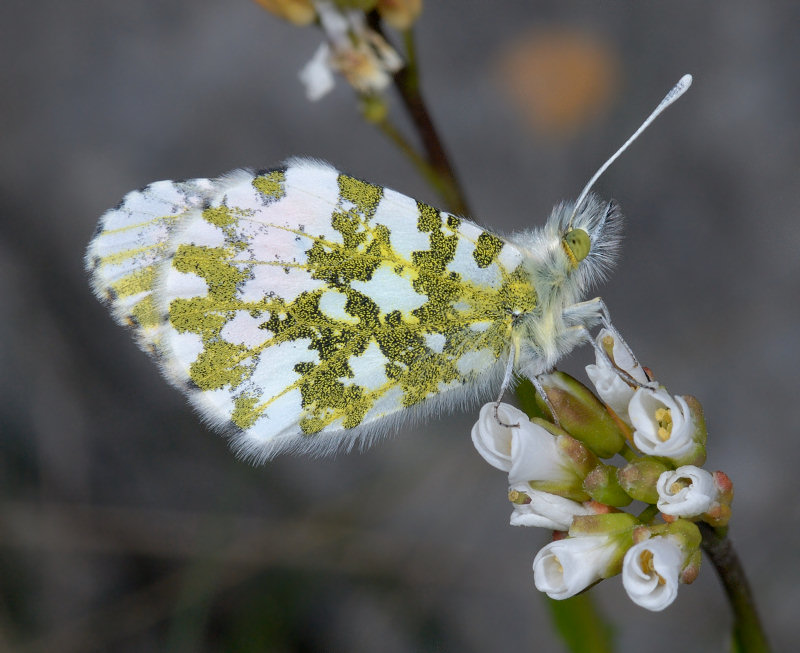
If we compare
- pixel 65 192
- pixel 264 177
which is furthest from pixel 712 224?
pixel 65 192

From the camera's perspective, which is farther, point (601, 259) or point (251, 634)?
point (251, 634)

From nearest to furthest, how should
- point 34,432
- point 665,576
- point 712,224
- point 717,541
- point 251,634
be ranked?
point 665,576, point 717,541, point 251,634, point 712,224, point 34,432

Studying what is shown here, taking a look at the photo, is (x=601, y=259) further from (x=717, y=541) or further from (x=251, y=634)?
(x=251, y=634)

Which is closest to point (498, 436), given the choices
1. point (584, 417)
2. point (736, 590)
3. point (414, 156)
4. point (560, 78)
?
point (584, 417)

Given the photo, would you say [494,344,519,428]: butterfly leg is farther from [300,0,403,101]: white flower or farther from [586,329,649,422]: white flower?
[300,0,403,101]: white flower

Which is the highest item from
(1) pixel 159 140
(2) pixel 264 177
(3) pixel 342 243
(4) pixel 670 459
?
(1) pixel 159 140

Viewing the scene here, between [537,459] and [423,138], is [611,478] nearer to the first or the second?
[537,459]
